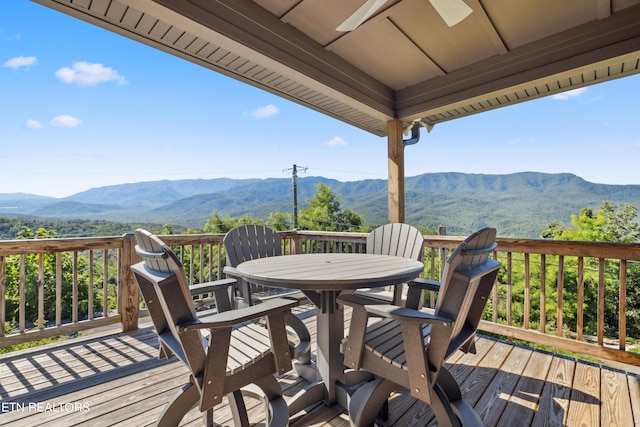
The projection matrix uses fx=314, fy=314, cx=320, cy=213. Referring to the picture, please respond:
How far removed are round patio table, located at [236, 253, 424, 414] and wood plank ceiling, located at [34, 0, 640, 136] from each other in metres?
1.84

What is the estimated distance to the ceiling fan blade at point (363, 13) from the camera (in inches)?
81.1

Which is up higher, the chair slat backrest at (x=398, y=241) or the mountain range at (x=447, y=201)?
the mountain range at (x=447, y=201)

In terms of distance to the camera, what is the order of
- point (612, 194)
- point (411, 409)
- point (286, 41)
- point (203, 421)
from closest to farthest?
point (203, 421) < point (411, 409) < point (286, 41) < point (612, 194)

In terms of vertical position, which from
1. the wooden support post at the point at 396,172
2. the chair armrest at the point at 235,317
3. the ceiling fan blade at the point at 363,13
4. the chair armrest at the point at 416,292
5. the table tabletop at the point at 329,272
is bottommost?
the chair armrest at the point at 416,292

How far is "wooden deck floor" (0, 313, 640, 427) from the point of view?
183cm

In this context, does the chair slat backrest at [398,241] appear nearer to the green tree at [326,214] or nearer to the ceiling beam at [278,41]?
the ceiling beam at [278,41]

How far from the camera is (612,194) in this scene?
14734mm

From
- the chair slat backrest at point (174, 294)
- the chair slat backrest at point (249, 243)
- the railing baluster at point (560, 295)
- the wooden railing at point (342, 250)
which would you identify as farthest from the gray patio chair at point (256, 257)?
the railing baluster at point (560, 295)

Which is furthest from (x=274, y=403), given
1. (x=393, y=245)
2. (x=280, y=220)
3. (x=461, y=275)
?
(x=280, y=220)

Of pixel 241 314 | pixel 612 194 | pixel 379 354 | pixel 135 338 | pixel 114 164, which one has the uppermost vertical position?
pixel 114 164

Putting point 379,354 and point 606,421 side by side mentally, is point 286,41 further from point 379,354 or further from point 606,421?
point 606,421

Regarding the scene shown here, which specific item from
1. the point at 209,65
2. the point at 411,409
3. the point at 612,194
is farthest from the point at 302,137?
the point at 411,409

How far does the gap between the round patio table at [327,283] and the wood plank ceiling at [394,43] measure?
1.84 meters

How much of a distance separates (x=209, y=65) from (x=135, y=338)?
2781 millimetres
